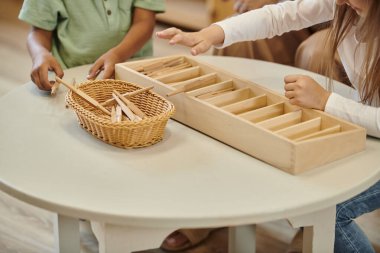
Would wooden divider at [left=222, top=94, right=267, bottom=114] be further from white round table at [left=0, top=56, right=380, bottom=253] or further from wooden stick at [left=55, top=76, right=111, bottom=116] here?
wooden stick at [left=55, top=76, right=111, bottom=116]

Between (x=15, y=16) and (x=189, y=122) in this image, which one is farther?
(x=15, y=16)

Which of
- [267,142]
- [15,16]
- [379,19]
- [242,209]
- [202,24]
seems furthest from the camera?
[15,16]

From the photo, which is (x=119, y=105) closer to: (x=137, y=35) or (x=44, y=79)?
(x=44, y=79)

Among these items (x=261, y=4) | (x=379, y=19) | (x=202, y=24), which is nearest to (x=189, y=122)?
(x=379, y=19)

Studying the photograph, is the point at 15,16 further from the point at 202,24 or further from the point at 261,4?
the point at 261,4

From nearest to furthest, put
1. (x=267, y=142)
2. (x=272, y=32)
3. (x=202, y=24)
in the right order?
(x=267, y=142) < (x=272, y=32) < (x=202, y=24)

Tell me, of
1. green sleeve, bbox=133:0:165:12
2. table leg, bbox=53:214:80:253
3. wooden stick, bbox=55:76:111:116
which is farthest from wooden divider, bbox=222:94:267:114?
green sleeve, bbox=133:0:165:12

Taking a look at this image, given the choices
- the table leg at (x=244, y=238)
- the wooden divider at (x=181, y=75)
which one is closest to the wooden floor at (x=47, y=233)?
the table leg at (x=244, y=238)

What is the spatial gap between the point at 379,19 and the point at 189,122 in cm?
39

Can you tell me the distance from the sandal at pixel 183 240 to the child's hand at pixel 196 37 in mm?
560

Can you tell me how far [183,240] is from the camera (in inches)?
68.4

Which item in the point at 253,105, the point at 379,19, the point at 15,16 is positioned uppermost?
the point at 379,19

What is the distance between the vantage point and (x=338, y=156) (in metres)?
1.11

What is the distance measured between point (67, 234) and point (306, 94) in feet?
1.62
